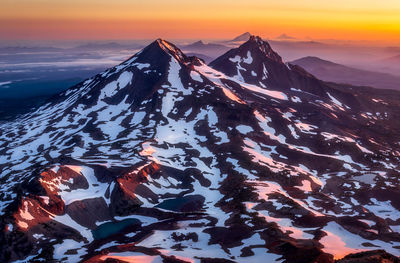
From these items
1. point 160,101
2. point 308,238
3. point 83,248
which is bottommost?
point 83,248

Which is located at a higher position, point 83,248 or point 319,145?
point 319,145

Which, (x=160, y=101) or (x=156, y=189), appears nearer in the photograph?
(x=156, y=189)

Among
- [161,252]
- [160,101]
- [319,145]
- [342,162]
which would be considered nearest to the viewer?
[161,252]

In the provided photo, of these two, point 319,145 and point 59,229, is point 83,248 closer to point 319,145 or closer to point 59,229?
point 59,229

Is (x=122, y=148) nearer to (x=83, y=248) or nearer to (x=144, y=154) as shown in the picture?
(x=144, y=154)

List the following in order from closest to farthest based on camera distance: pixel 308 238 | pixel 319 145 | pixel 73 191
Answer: pixel 308 238, pixel 73 191, pixel 319 145

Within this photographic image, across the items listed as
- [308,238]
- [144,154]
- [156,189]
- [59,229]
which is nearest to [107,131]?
[144,154]
